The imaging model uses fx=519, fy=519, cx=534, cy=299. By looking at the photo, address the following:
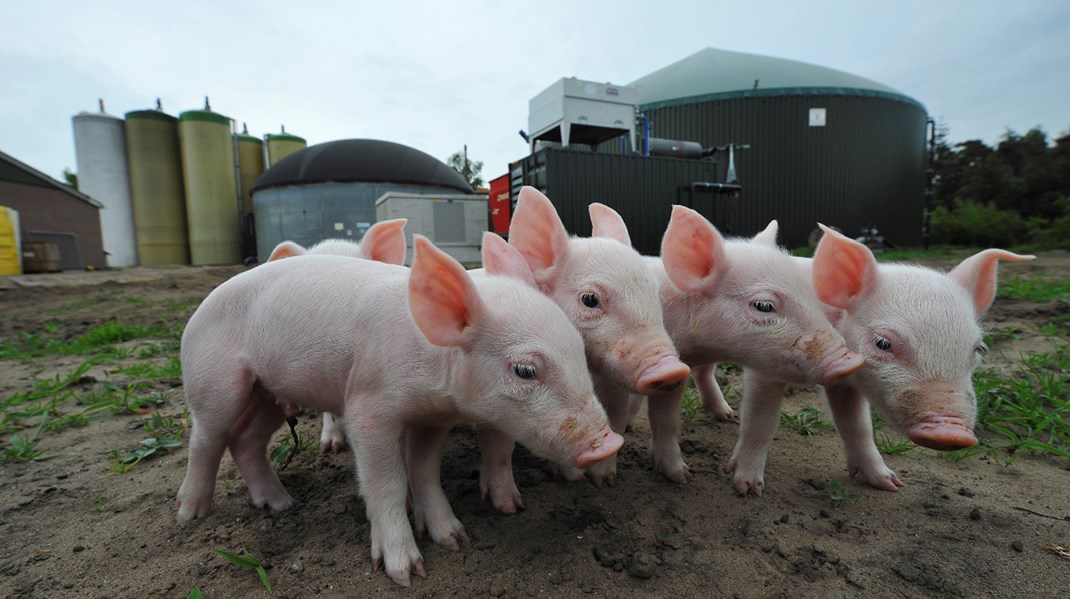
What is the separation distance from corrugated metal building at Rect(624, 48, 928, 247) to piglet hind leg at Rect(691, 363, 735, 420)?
51.7ft

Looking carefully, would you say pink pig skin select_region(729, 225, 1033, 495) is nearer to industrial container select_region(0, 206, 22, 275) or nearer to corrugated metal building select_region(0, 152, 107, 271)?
industrial container select_region(0, 206, 22, 275)

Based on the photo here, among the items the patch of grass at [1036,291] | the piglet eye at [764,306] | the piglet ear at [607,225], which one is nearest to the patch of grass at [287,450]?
the piglet ear at [607,225]

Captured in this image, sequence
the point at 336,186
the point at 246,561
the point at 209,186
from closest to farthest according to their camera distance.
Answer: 1. the point at 246,561
2. the point at 336,186
3. the point at 209,186

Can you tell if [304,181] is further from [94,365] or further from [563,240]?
[563,240]

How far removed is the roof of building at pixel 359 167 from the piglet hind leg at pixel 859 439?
2033 centimetres

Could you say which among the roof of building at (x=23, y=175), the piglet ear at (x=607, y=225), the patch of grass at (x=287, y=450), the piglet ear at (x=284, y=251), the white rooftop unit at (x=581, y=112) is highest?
the roof of building at (x=23, y=175)

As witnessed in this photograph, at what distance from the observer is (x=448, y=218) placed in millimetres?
12000

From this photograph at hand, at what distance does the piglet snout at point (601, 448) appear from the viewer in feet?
5.18

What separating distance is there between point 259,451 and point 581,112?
7594 mm

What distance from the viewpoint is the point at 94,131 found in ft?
80.0

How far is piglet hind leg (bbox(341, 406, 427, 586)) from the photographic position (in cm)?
184

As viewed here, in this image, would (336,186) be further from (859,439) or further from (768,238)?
(859,439)

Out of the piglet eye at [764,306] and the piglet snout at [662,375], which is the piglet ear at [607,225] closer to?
the piglet eye at [764,306]

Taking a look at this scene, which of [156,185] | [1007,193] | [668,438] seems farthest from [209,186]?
[1007,193]
